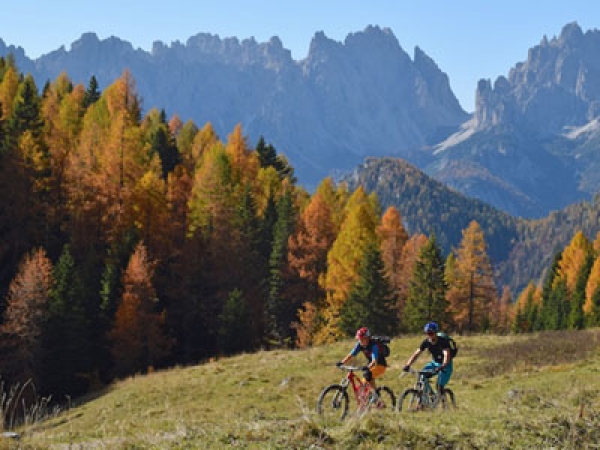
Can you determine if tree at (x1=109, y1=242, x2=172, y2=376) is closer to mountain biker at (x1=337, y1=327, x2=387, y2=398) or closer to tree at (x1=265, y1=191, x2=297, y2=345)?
tree at (x1=265, y1=191, x2=297, y2=345)

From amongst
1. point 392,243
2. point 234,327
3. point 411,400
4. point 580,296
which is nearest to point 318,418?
point 411,400

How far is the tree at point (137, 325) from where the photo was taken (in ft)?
146

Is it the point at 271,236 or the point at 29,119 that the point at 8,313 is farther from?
the point at 271,236

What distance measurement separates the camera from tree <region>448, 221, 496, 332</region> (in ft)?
202

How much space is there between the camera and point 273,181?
238ft

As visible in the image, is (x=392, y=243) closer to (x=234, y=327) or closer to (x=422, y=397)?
(x=234, y=327)

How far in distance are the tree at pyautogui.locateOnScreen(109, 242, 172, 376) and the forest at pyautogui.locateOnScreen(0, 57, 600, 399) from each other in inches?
4.5

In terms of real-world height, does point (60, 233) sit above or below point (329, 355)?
above

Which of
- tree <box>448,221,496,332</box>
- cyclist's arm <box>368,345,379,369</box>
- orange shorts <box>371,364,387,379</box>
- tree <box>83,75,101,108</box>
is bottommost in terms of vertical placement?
orange shorts <box>371,364,387,379</box>

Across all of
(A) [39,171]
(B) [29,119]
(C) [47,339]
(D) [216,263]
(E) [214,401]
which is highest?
(B) [29,119]

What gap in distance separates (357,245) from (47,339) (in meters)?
26.0

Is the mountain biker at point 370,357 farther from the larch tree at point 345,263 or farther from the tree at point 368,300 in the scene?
the larch tree at point 345,263

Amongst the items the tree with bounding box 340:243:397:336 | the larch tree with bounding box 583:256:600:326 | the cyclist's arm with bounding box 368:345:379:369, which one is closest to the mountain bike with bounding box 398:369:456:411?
the cyclist's arm with bounding box 368:345:379:369

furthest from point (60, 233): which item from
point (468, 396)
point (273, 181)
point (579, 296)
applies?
point (579, 296)
